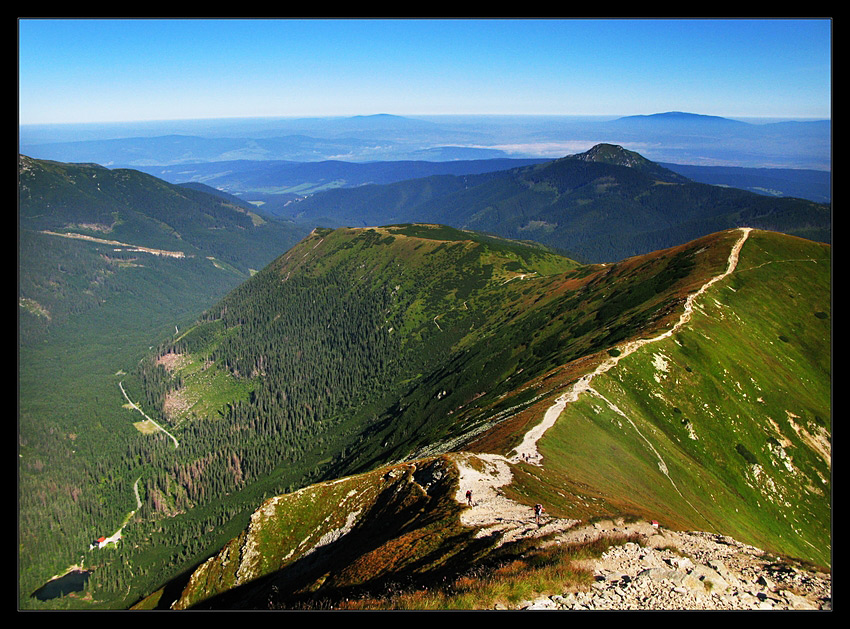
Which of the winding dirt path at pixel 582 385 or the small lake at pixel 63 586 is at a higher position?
the winding dirt path at pixel 582 385

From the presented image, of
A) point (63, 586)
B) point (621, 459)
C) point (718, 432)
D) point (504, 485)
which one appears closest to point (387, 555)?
point (504, 485)

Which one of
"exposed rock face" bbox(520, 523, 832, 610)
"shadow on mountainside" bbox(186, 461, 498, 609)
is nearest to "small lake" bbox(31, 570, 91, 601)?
"shadow on mountainside" bbox(186, 461, 498, 609)

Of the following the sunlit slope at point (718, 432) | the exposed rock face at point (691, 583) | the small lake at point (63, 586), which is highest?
the exposed rock face at point (691, 583)

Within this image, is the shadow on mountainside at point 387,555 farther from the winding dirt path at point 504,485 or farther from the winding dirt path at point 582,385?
the winding dirt path at point 582,385

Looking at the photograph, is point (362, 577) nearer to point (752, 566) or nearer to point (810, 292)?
point (752, 566)

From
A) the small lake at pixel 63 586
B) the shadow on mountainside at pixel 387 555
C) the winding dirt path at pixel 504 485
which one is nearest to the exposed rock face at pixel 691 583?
the winding dirt path at pixel 504 485

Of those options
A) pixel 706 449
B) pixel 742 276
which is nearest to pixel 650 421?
pixel 706 449
